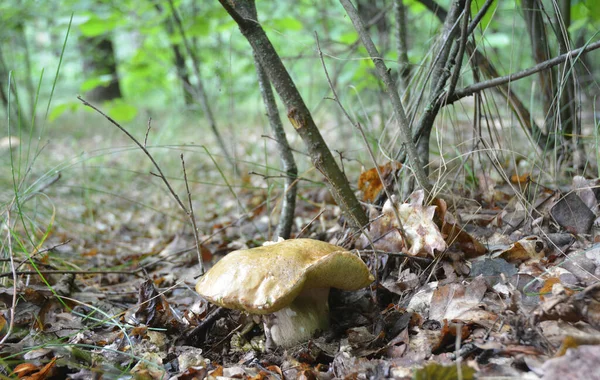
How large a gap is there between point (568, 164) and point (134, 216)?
4259 mm

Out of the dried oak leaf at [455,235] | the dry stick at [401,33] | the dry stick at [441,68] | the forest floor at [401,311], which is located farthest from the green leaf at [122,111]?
the dried oak leaf at [455,235]

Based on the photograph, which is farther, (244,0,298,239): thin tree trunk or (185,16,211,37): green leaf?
(185,16,211,37): green leaf

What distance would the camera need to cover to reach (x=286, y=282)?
1.60 meters

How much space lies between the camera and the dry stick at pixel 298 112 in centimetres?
210

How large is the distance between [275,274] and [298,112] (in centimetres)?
89

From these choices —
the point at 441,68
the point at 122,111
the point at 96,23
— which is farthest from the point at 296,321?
the point at 122,111

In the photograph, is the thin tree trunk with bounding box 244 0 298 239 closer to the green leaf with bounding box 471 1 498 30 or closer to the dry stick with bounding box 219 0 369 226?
the dry stick with bounding box 219 0 369 226

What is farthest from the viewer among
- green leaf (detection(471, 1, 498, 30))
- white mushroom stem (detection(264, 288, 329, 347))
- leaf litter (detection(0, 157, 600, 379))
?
green leaf (detection(471, 1, 498, 30))

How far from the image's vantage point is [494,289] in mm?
1821

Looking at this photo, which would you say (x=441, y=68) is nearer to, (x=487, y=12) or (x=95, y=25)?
(x=487, y=12)

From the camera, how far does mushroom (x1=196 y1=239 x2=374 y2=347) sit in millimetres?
1603

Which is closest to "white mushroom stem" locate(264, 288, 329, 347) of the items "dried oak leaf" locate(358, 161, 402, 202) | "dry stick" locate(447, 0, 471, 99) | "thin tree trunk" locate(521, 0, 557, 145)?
"dried oak leaf" locate(358, 161, 402, 202)

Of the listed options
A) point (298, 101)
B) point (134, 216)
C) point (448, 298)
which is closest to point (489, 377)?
point (448, 298)

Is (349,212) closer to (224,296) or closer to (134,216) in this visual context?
(224,296)
